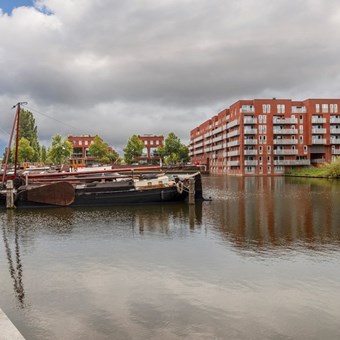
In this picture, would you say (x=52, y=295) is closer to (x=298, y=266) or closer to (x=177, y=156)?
(x=298, y=266)

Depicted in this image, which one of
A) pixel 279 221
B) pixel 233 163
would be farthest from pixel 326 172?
pixel 279 221

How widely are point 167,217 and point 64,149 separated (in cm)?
8546

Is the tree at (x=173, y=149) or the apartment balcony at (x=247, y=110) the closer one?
the apartment balcony at (x=247, y=110)

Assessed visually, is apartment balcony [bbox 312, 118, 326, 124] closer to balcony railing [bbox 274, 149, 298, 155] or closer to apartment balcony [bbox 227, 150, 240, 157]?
balcony railing [bbox 274, 149, 298, 155]

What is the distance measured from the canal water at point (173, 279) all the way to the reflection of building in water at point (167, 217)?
0.35 m

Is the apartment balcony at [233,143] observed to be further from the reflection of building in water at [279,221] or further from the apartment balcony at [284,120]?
the reflection of building in water at [279,221]

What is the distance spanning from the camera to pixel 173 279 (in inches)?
527

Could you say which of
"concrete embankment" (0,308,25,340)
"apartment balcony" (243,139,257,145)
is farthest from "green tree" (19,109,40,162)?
"concrete embankment" (0,308,25,340)

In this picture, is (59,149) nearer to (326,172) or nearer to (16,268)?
(326,172)

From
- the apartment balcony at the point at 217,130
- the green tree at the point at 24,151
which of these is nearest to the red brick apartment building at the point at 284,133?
the apartment balcony at the point at 217,130

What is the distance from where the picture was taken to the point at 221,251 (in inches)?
684

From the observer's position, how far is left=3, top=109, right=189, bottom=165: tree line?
109500mm

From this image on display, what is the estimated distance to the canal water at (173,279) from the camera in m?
9.71

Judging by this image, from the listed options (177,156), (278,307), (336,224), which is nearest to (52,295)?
(278,307)
